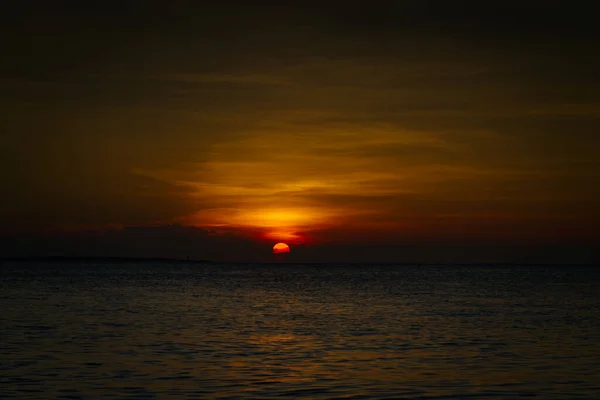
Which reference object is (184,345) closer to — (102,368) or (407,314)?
(102,368)

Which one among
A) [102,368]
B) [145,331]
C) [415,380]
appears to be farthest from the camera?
[145,331]

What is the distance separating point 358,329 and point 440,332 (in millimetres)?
4248

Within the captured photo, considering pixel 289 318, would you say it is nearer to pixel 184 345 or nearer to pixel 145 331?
pixel 145 331

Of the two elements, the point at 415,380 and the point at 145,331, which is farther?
the point at 145,331

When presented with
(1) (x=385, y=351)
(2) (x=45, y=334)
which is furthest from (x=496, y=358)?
(2) (x=45, y=334)

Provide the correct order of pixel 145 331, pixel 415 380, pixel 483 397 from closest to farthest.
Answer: pixel 483 397, pixel 415 380, pixel 145 331

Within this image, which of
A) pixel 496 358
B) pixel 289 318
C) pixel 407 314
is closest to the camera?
pixel 496 358

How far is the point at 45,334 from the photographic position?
38.3 metres

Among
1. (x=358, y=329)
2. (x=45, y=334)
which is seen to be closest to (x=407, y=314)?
(x=358, y=329)

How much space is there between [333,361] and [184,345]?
26.1 ft

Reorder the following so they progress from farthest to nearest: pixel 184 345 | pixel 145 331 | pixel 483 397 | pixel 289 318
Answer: pixel 289 318 < pixel 145 331 < pixel 184 345 < pixel 483 397

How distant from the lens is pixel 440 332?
41188mm

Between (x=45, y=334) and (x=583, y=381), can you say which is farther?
(x=45, y=334)

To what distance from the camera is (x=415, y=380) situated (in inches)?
1008
